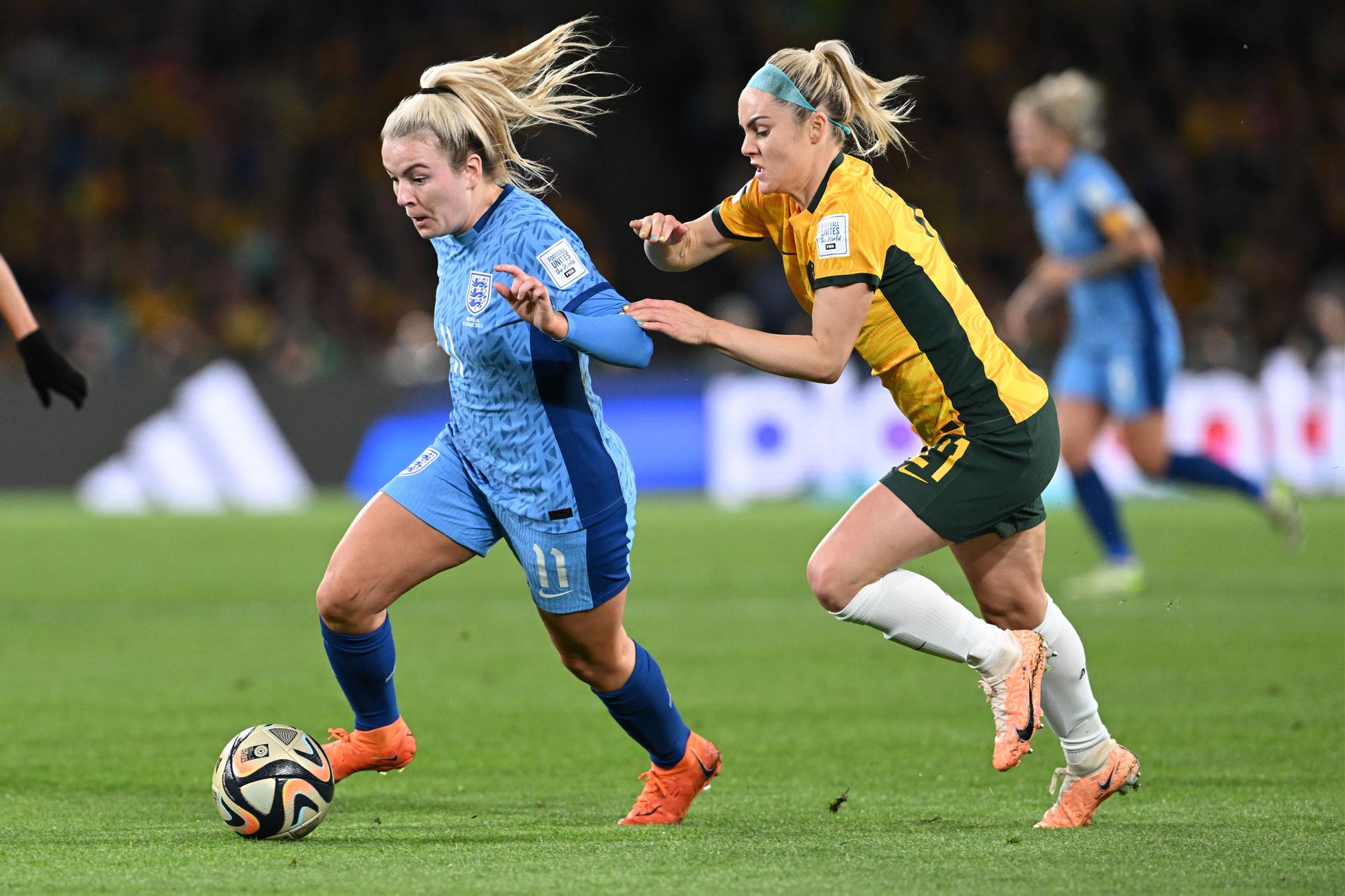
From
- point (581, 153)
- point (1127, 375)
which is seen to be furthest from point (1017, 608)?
point (581, 153)

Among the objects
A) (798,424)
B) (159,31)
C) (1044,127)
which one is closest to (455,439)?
(1044,127)

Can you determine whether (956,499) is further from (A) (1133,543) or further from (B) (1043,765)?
(A) (1133,543)

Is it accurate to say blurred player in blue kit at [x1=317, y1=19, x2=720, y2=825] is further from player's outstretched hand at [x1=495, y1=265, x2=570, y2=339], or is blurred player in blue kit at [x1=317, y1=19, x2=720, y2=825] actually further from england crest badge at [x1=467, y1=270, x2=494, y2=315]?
player's outstretched hand at [x1=495, y1=265, x2=570, y2=339]

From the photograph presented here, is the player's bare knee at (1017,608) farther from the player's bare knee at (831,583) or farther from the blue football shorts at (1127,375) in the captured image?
the blue football shorts at (1127,375)

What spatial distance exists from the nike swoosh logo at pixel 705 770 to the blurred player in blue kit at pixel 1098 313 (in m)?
4.78

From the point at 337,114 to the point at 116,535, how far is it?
9141 mm

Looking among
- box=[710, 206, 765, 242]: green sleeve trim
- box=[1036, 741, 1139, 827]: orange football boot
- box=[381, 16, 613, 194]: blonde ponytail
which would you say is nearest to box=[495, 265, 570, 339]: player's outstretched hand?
box=[381, 16, 613, 194]: blonde ponytail

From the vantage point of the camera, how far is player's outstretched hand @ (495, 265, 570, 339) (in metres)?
3.87

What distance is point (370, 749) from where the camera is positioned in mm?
4699

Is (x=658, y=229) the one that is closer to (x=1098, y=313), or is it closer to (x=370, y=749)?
(x=370, y=749)

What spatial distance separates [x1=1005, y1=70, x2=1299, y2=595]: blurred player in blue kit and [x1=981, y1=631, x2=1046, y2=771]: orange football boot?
488cm

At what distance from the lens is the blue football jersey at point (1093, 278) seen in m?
9.10

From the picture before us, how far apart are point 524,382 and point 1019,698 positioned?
1384 millimetres

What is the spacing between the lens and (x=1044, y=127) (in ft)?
29.3
